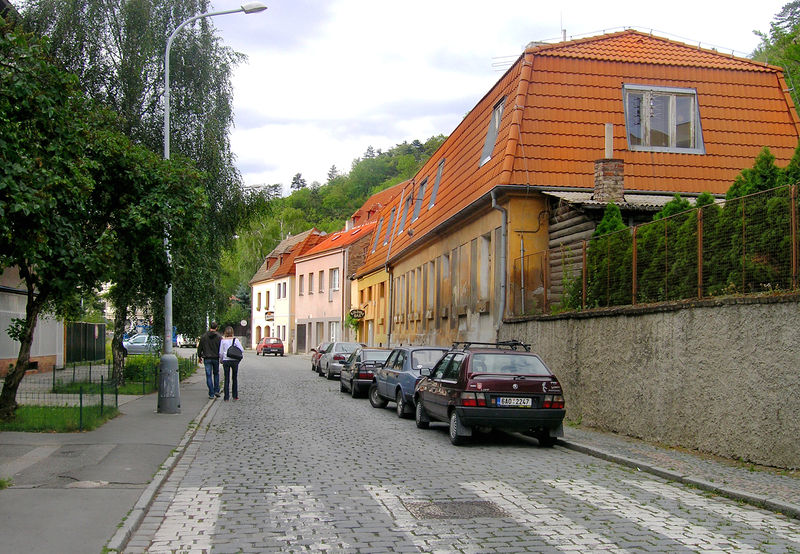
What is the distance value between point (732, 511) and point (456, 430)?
4.93 meters

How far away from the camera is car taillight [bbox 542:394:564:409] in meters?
11.7

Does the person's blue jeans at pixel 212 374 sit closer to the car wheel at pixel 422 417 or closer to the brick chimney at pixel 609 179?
the car wheel at pixel 422 417

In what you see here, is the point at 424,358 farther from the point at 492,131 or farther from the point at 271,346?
the point at 271,346

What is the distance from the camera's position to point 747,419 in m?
10.1

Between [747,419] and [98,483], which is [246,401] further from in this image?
[747,419]

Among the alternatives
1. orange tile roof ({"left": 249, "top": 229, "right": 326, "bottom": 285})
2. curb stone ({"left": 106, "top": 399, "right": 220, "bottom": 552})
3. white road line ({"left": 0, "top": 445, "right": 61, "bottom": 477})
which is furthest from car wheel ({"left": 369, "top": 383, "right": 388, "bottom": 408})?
orange tile roof ({"left": 249, "top": 229, "right": 326, "bottom": 285})

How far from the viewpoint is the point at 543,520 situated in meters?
6.89

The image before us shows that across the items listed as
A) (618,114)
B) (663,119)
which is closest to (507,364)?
(618,114)

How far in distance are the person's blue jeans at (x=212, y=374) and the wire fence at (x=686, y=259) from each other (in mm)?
8282

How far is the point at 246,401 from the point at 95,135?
29.2 feet

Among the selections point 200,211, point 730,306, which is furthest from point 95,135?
point 730,306

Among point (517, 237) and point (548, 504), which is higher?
point (517, 237)

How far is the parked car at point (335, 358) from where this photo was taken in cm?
2979

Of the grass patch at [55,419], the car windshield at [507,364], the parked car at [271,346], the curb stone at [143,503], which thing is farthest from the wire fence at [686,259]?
the parked car at [271,346]
